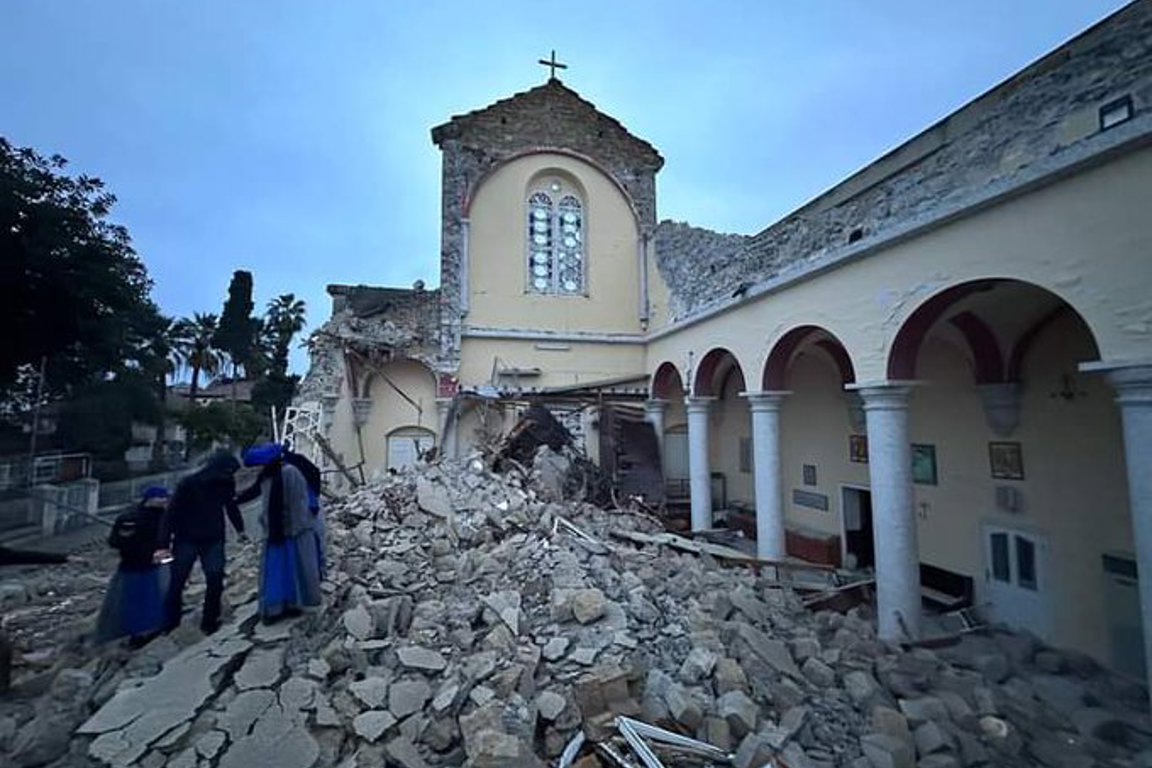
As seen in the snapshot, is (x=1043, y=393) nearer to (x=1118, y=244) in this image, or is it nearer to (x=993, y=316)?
(x=993, y=316)

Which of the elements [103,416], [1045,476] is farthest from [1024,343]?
[103,416]

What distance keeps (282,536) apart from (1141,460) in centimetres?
693

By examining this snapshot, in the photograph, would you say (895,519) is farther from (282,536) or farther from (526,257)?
(526,257)

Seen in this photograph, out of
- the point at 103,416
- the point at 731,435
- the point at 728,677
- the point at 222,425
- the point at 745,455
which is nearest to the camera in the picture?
the point at 728,677

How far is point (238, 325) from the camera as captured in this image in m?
32.8

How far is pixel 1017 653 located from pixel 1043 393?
10.2ft

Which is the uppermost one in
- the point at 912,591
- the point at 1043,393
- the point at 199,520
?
the point at 1043,393

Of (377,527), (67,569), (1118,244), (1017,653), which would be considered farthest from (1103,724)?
(67,569)

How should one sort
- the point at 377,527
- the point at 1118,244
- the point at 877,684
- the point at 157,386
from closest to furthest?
the point at 1118,244
the point at 877,684
the point at 377,527
the point at 157,386

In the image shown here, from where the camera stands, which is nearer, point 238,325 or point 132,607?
point 132,607

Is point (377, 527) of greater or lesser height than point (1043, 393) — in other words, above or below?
below

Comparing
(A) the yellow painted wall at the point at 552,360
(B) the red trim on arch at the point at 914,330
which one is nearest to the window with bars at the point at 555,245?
(A) the yellow painted wall at the point at 552,360

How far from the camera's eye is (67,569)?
10.8 m

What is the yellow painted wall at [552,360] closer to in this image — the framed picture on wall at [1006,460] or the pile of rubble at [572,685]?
the pile of rubble at [572,685]
